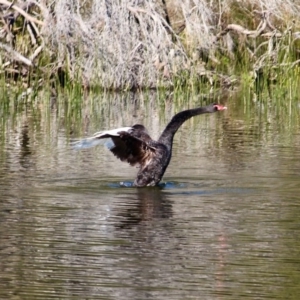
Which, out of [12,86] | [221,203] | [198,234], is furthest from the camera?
[12,86]

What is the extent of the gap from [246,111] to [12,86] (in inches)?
182

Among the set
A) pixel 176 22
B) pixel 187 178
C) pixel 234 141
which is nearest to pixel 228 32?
pixel 176 22

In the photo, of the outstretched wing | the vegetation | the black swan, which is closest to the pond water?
the black swan

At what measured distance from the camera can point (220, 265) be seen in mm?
6840

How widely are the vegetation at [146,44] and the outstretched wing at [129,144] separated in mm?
8331

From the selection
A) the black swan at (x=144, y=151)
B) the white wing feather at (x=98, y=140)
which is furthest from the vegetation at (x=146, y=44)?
the white wing feather at (x=98, y=140)

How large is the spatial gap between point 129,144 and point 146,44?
9.10m

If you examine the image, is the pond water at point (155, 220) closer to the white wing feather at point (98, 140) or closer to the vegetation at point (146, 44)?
the white wing feather at point (98, 140)

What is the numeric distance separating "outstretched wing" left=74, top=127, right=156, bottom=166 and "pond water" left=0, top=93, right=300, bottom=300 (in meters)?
0.29

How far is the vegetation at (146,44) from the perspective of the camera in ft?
62.9

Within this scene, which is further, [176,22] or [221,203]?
[176,22]

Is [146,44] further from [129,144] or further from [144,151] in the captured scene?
[129,144]

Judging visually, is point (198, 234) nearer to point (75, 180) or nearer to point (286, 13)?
point (75, 180)

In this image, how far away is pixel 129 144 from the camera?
10.3 metres
